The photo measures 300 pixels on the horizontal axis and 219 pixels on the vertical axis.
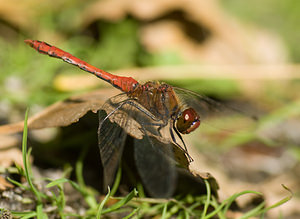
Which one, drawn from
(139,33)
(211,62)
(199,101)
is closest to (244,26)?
(211,62)

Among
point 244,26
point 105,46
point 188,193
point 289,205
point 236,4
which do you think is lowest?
point 188,193

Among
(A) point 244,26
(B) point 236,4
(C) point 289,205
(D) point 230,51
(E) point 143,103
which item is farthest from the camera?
(B) point 236,4

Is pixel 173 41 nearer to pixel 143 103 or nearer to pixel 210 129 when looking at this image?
pixel 210 129

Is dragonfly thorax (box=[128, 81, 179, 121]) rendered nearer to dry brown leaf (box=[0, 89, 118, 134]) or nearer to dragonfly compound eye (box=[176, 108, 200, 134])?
dragonfly compound eye (box=[176, 108, 200, 134])

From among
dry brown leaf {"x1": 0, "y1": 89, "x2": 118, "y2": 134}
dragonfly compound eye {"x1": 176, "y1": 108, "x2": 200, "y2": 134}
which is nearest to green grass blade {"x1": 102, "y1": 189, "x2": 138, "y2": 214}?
dry brown leaf {"x1": 0, "y1": 89, "x2": 118, "y2": 134}

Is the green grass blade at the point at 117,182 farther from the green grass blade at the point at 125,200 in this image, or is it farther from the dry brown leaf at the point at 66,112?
the dry brown leaf at the point at 66,112

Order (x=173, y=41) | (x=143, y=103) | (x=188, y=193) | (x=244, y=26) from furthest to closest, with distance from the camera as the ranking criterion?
(x=244, y=26)
(x=173, y=41)
(x=143, y=103)
(x=188, y=193)

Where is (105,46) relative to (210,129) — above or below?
above

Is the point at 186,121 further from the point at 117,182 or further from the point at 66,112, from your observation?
the point at 66,112
